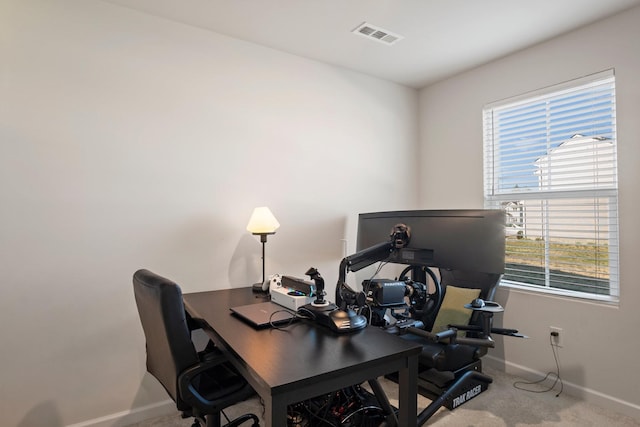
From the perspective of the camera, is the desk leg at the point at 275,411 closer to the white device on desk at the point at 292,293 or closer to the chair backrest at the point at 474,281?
the white device on desk at the point at 292,293

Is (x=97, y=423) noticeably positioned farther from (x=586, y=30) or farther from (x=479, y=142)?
(x=586, y=30)

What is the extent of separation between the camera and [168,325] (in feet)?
4.51

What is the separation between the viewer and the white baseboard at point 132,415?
6.90 feet

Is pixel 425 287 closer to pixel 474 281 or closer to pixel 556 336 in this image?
pixel 474 281

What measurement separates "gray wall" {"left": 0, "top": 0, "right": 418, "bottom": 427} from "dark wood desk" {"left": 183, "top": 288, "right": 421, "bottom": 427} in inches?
35.0

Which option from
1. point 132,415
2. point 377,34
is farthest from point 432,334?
point 377,34

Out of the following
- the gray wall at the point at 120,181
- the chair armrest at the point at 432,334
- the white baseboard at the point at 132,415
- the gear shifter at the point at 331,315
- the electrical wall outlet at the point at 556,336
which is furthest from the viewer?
the electrical wall outlet at the point at 556,336

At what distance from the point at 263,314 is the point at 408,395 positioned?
29.6 inches

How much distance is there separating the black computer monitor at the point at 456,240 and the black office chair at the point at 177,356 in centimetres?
111

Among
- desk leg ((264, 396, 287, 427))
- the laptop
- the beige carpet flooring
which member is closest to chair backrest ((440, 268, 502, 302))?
the beige carpet flooring

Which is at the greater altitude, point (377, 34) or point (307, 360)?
point (377, 34)

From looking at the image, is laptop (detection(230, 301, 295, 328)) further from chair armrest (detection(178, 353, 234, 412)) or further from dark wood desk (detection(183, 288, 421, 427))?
chair armrest (detection(178, 353, 234, 412))

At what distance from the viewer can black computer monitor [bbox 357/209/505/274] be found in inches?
69.3

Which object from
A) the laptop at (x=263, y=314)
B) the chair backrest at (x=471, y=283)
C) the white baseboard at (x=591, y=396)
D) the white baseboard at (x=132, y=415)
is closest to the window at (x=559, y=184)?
the chair backrest at (x=471, y=283)
